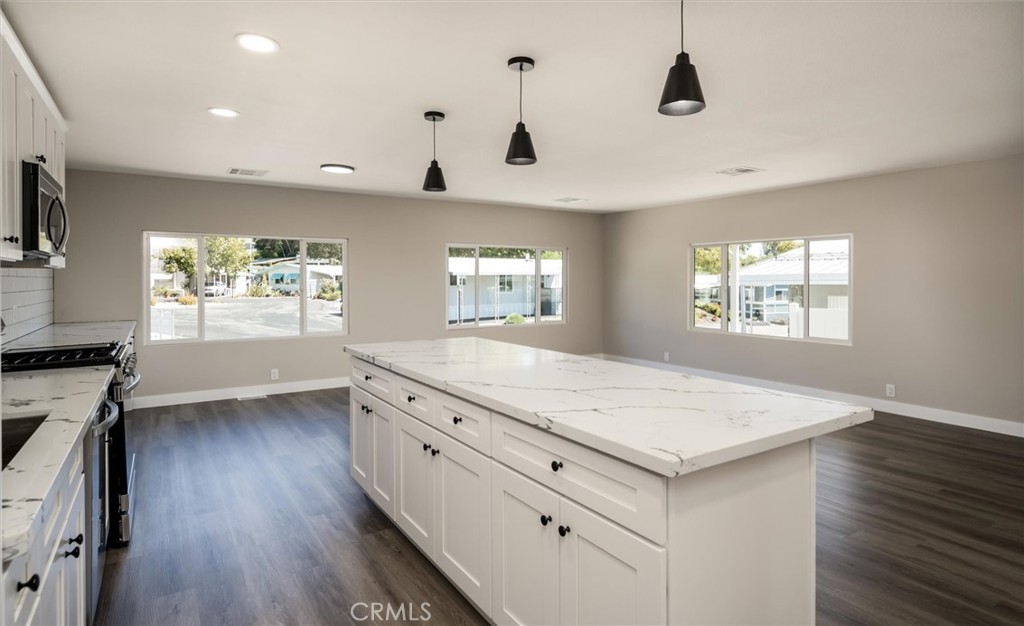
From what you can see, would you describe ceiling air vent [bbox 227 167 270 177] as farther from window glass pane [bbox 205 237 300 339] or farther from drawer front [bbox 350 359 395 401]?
drawer front [bbox 350 359 395 401]

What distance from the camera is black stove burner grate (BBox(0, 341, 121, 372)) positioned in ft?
8.62

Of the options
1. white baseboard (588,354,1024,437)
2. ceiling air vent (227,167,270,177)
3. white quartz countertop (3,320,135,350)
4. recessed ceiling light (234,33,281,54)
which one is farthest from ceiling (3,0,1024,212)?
white baseboard (588,354,1024,437)

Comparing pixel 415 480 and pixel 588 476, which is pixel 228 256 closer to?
pixel 415 480

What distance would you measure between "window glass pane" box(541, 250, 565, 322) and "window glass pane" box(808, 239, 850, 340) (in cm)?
355

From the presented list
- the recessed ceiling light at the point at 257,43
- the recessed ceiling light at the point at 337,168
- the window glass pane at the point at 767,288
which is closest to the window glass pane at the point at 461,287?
the recessed ceiling light at the point at 337,168

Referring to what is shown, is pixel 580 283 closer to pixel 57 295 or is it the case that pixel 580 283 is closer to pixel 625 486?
pixel 57 295

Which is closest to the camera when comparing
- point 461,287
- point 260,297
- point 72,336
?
point 72,336

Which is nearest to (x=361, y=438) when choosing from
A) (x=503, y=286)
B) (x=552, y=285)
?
(x=503, y=286)

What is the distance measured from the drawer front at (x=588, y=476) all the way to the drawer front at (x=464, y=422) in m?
0.08

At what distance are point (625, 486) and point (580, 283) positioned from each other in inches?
291

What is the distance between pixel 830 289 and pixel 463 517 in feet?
17.7

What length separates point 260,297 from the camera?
6.37 m

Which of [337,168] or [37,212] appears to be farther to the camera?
[337,168]

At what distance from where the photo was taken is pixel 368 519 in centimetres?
309
